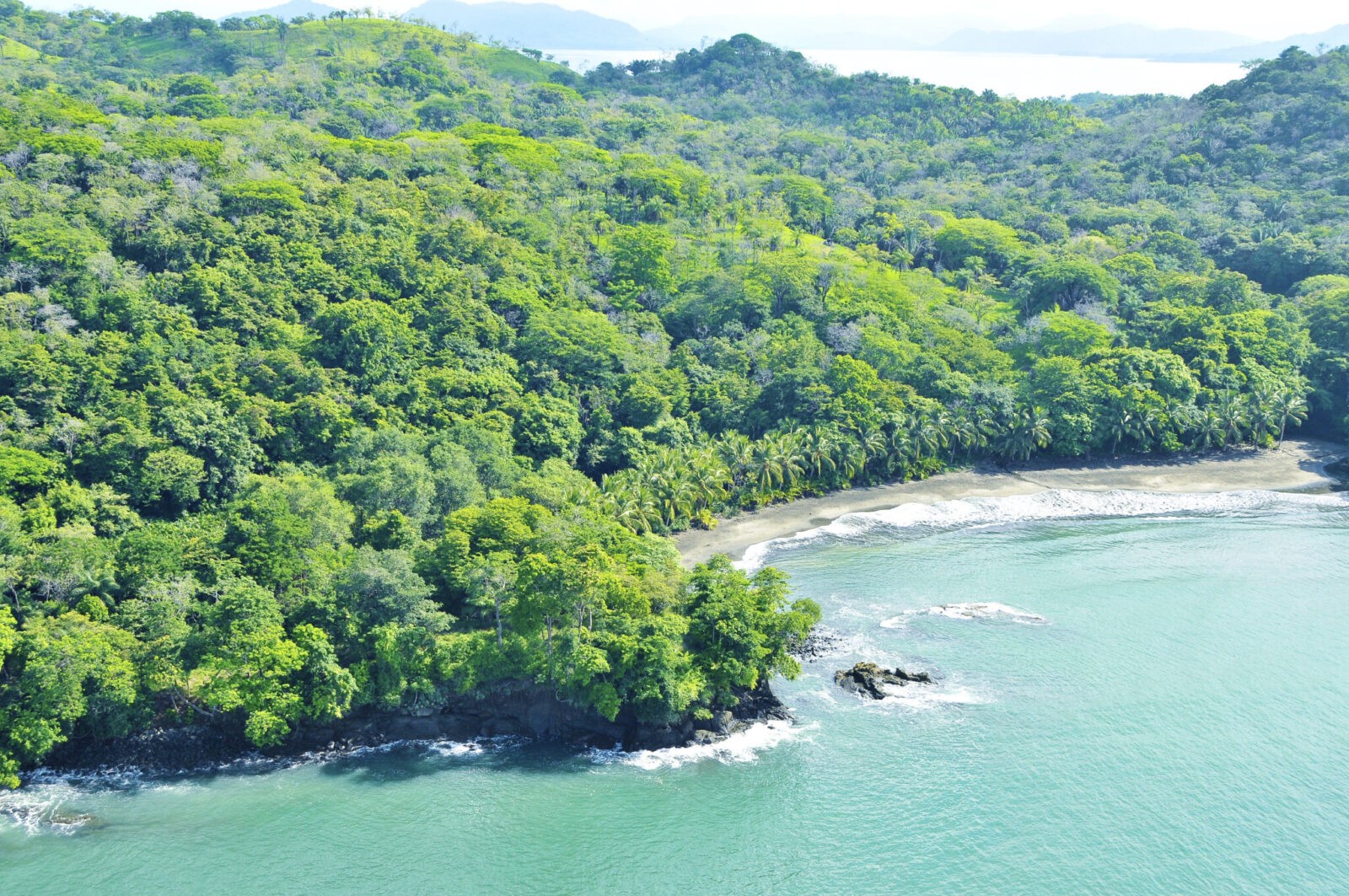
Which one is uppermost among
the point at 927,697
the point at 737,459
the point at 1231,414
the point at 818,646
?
the point at 1231,414

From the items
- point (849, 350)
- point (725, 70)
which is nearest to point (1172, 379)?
point (849, 350)

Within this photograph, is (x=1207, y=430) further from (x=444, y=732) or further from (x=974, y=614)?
(x=444, y=732)

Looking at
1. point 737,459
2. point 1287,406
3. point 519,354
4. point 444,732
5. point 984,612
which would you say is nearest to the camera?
point 444,732

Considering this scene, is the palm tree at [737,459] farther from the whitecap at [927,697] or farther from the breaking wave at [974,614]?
the whitecap at [927,697]

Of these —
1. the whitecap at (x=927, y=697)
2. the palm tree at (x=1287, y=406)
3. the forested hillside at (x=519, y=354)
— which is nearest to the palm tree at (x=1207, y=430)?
the forested hillside at (x=519, y=354)

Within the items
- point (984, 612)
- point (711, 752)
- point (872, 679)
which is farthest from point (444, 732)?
point (984, 612)

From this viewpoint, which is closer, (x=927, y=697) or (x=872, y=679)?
(x=927, y=697)
